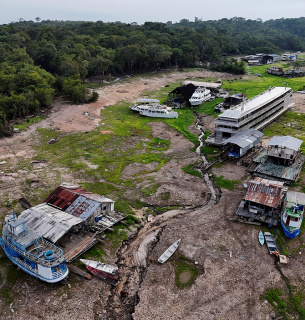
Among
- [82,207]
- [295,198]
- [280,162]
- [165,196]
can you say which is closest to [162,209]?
[165,196]

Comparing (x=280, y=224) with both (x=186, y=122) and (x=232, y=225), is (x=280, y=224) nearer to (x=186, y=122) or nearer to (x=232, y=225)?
(x=232, y=225)

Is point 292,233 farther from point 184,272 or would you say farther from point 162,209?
point 162,209

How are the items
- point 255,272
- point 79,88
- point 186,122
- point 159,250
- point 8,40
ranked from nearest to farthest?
point 255,272 → point 159,250 → point 186,122 → point 79,88 → point 8,40

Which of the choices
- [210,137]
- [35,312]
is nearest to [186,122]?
[210,137]

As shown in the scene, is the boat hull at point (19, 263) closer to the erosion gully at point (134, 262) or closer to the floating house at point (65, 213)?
the floating house at point (65, 213)

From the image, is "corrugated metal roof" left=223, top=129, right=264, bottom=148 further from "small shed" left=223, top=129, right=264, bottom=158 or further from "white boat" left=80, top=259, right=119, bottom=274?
"white boat" left=80, top=259, right=119, bottom=274

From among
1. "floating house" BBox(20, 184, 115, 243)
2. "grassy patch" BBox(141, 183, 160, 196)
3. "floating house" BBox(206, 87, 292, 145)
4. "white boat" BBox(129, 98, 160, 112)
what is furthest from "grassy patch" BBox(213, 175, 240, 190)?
"white boat" BBox(129, 98, 160, 112)

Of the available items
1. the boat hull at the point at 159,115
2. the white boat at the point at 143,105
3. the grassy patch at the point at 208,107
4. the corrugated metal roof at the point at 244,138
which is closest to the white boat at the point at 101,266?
the corrugated metal roof at the point at 244,138

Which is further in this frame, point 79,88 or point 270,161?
point 79,88
